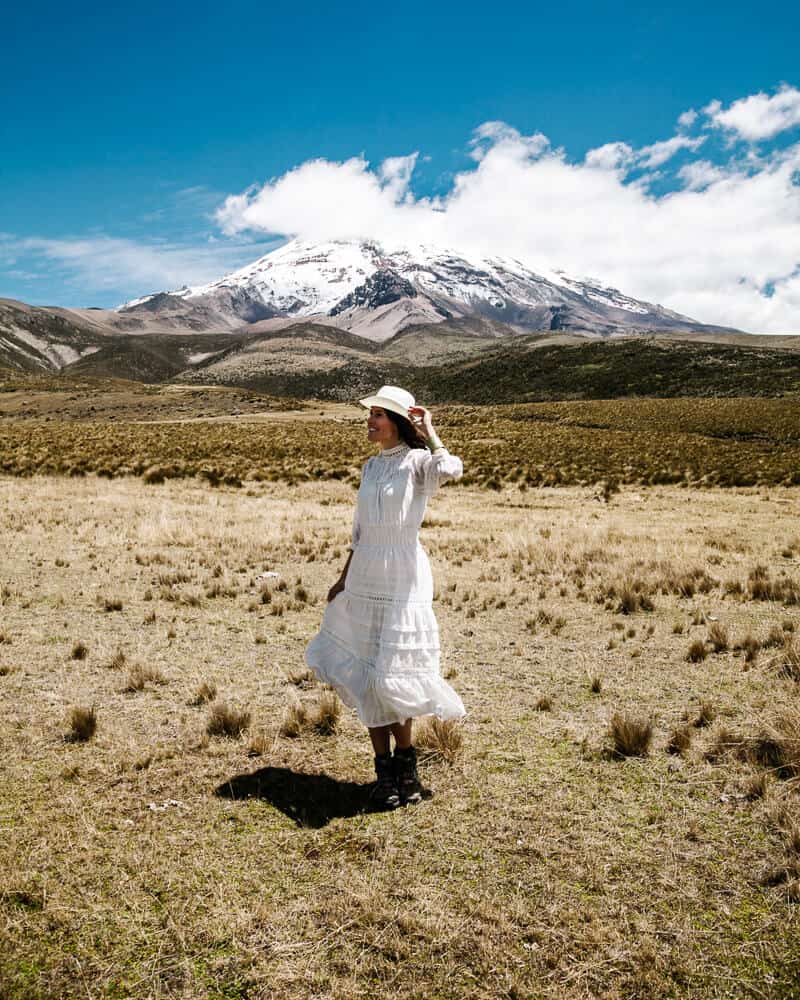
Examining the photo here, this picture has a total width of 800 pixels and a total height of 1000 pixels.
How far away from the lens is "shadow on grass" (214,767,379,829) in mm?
4703

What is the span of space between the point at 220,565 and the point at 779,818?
10.4 meters

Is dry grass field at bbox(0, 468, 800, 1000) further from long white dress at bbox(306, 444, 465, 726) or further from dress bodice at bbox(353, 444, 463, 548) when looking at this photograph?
dress bodice at bbox(353, 444, 463, 548)

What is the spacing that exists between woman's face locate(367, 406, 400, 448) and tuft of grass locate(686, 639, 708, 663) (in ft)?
17.0

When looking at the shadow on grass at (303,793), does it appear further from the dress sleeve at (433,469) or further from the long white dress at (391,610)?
the dress sleeve at (433,469)

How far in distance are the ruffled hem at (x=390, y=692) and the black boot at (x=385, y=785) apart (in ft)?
1.24

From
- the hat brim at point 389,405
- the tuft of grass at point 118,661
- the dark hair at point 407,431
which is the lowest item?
the tuft of grass at point 118,661

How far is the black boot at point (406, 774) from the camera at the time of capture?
4836 millimetres

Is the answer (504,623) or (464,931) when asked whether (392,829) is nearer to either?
(464,931)

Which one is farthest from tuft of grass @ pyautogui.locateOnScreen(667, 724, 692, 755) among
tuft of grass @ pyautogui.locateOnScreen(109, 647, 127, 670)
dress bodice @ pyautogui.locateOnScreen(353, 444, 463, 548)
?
tuft of grass @ pyautogui.locateOnScreen(109, 647, 127, 670)

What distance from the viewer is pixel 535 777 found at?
5148 millimetres

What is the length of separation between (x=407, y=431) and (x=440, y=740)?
256 centimetres

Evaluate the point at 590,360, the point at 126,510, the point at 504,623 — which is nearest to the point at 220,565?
the point at 504,623

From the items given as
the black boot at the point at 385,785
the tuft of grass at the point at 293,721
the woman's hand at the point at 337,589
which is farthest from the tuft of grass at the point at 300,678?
the black boot at the point at 385,785

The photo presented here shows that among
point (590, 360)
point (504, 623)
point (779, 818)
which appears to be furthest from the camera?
point (590, 360)
